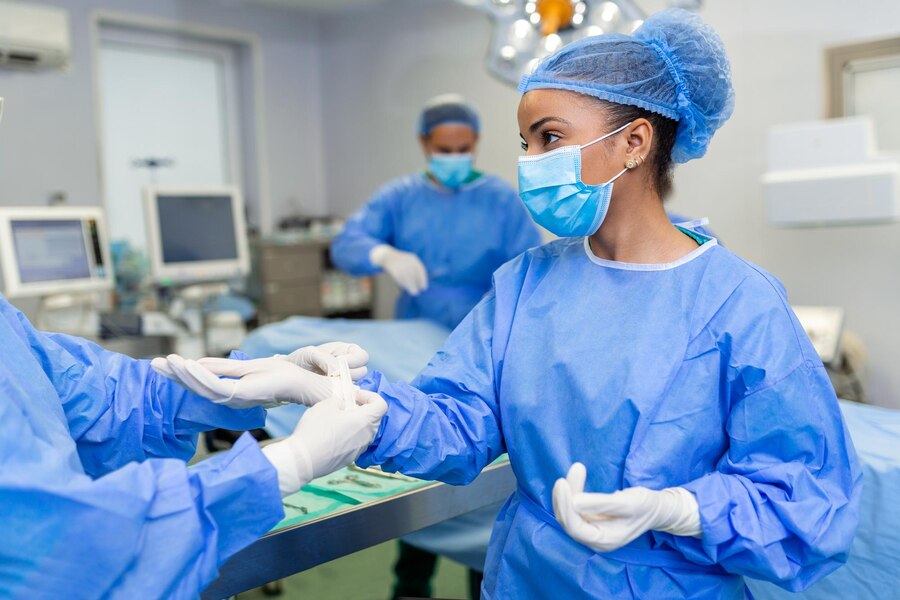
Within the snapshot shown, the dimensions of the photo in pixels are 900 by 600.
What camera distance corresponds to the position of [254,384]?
106cm

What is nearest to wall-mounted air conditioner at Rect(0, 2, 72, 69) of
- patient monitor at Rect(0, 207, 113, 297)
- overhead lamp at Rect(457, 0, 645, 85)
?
patient monitor at Rect(0, 207, 113, 297)

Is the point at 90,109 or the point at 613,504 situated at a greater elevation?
the point at 90,109

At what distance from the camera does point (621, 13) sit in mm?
2471

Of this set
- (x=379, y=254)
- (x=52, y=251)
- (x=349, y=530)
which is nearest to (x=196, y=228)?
(x=52, y=251)

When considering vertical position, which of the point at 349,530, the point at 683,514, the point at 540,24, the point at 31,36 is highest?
the point at 31,36

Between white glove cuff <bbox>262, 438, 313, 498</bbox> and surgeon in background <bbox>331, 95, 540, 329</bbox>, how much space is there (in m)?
1.82

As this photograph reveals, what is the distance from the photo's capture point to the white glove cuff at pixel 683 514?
0.93 metres

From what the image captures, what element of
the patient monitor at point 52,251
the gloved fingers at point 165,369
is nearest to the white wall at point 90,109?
the patient monitor at point 52,251

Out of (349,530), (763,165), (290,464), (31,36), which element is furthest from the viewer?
(31,36)

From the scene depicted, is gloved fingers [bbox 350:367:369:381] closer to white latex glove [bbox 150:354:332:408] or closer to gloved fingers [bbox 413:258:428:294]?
white latex glove [bbox 150:354:332:408]

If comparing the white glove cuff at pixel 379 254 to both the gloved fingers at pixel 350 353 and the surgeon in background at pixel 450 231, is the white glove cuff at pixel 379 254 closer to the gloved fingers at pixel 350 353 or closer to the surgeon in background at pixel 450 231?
the surgeon in background at pixel 450 231

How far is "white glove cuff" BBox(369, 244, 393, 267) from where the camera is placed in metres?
2.80

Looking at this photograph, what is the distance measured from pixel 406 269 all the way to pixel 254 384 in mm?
1662

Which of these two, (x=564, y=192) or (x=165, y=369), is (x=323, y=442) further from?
(x=564, y=192)
